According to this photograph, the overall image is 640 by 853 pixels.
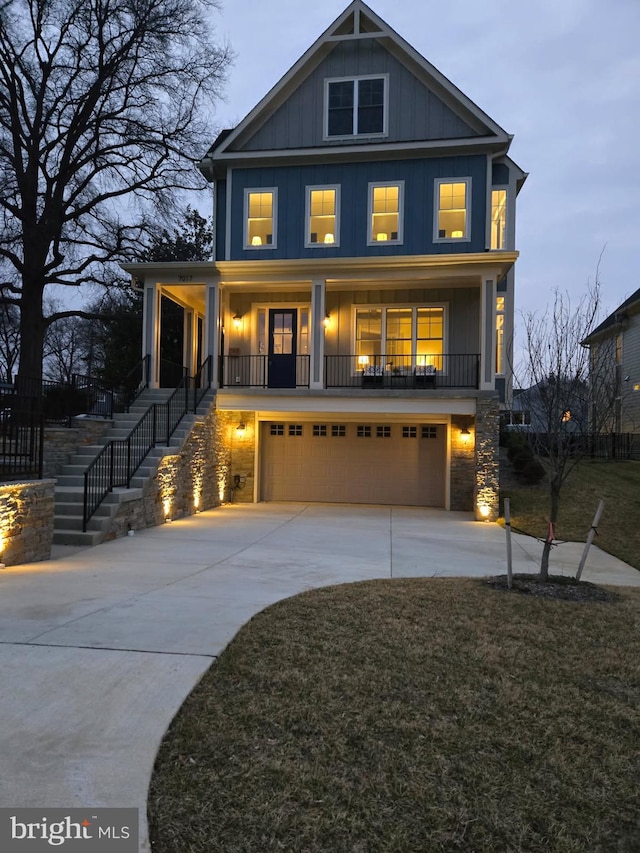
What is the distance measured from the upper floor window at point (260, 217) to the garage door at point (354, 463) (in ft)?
15.7

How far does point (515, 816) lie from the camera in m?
2.29

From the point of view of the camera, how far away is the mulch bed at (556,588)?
5656mm

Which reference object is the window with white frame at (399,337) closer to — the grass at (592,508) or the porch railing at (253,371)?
the porch railing at (253,371)

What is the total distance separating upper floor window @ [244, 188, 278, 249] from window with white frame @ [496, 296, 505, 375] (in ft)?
20.6

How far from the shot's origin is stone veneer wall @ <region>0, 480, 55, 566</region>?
248 inches

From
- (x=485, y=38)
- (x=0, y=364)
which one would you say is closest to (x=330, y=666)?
(x=0, y=364)

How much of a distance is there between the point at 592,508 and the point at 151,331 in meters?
11.0

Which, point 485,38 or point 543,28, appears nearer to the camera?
point 543,28

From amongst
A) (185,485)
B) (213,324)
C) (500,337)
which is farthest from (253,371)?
(500,337)

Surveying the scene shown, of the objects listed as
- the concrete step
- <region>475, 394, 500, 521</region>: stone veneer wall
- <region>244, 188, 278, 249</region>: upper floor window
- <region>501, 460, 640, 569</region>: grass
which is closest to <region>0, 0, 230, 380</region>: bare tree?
<region>244, 188, 278, 249</region>: upper floor window

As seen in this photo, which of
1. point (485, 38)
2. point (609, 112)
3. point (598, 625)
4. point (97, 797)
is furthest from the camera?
point (485, 38)

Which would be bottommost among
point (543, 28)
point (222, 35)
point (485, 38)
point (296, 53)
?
point (222, 35)

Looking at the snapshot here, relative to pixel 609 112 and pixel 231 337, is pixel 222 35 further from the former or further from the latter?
pixel 609 112

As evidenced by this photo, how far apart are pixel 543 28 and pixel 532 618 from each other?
96694 mm
